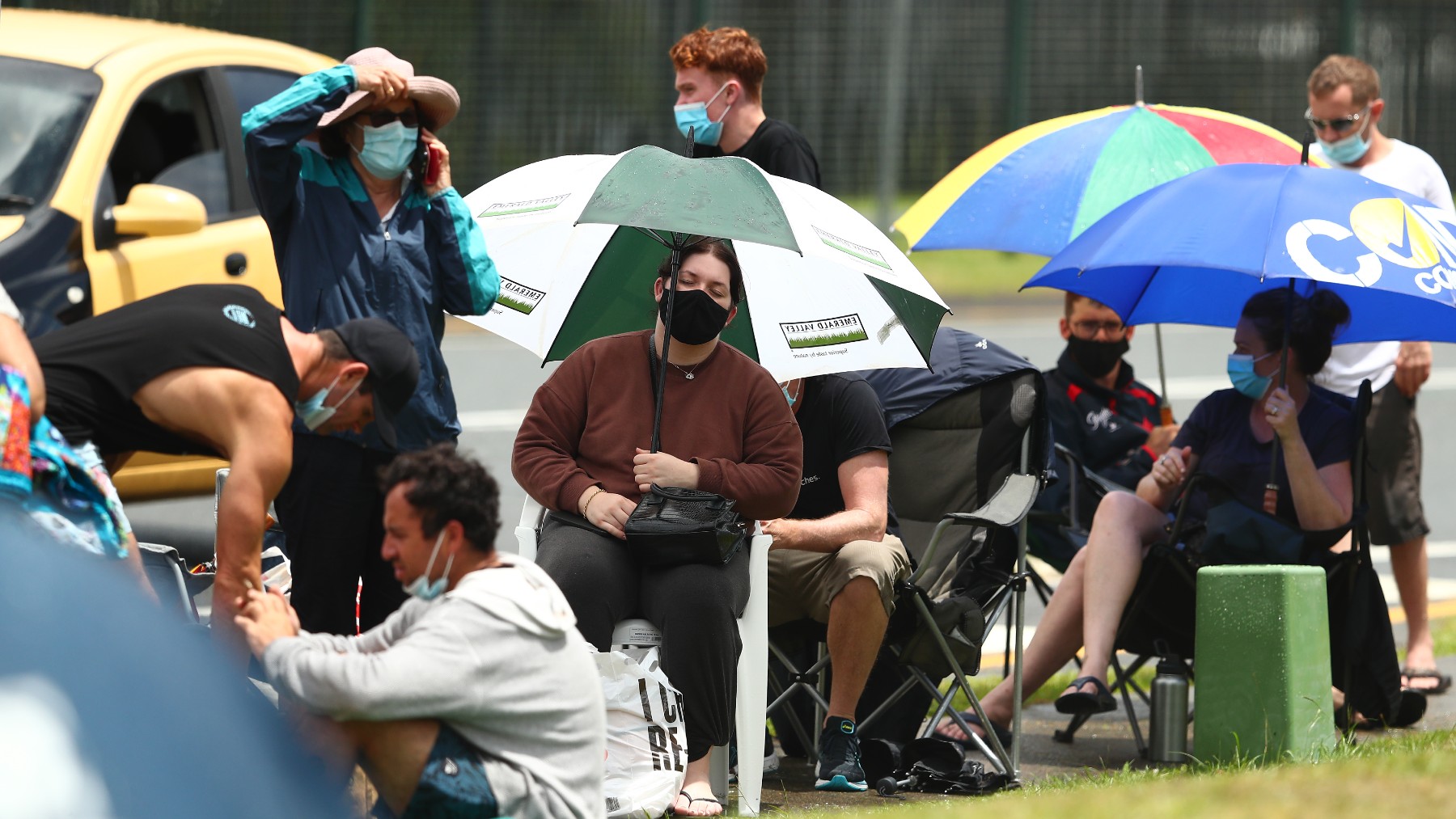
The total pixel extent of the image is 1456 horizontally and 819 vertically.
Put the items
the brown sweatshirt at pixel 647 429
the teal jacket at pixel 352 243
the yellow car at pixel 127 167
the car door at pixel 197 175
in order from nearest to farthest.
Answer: the teal jacket at pixel 352 243
the brown sweatshirt at pixel 647 429
the yellow car at pixel 127 167
the car door at pixel 197 175

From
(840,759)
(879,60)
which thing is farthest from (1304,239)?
(879,60)

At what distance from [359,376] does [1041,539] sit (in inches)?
129

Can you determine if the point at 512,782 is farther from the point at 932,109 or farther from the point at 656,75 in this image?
the point at 932,109

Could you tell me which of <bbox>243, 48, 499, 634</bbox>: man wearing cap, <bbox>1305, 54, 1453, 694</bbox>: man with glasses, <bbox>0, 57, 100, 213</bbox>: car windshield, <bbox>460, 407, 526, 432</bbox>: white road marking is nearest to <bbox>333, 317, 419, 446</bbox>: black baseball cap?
<bbox>243, 48, 499, 634</bbox>: man wearing cap

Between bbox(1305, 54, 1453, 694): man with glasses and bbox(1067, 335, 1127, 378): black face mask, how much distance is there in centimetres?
Answer: 84

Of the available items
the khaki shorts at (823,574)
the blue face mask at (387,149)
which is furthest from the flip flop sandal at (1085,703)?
the blue face mask at (387,149)

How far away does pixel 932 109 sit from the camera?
21.2m

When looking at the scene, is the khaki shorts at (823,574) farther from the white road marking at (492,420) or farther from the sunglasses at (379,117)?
the white road marking at (492,420)

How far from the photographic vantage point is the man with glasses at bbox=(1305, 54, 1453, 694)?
7086mm

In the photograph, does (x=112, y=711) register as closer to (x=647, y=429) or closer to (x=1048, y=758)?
(x=647, y=429)

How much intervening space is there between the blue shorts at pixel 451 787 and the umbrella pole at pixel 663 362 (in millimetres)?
1577

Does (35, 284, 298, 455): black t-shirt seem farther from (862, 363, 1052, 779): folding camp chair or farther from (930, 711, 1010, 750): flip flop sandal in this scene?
(930, 711, 1010, 750): flip flop sandal

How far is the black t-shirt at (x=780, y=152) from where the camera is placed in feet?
21.9

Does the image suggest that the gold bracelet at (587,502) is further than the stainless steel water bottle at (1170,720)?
No
